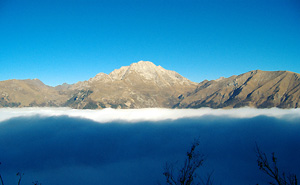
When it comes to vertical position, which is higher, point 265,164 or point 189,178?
point 265,164

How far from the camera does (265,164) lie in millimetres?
23922

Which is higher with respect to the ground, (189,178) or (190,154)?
(190,154)

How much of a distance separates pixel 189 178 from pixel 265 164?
33.2 ft

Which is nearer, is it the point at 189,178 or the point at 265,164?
the point at 265,164

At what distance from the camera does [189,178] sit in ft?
95.3

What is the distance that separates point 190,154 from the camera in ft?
95.8

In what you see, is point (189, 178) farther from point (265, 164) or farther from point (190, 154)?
point (265, 164)

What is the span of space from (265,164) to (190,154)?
9.34 m

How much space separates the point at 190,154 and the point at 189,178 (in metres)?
3.37

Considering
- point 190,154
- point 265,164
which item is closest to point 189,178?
point 190,154

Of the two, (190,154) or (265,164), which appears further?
(190,154)
